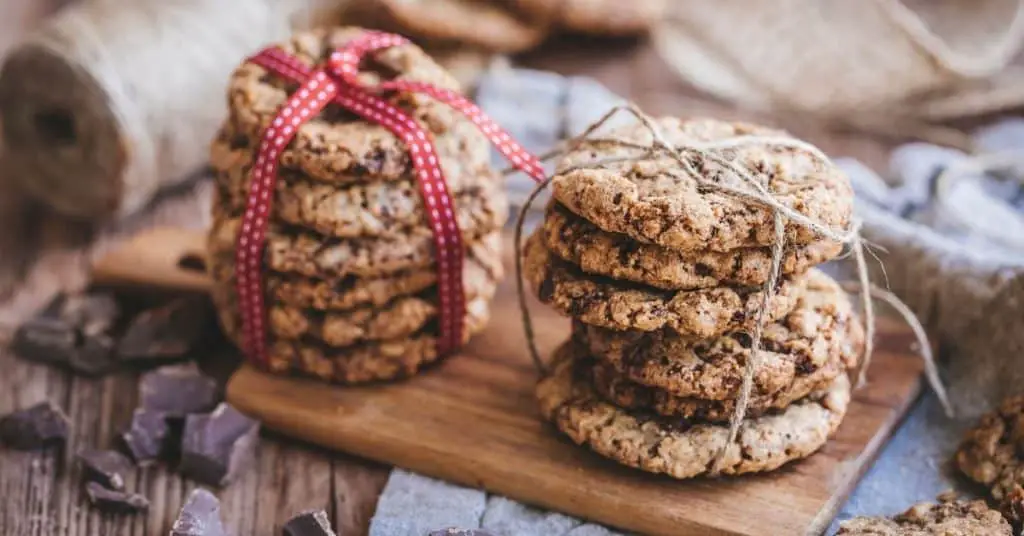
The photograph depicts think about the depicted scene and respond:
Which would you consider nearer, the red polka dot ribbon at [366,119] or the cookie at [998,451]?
the cookie at [998,451]

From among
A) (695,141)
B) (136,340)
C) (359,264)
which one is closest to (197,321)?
(136,340)

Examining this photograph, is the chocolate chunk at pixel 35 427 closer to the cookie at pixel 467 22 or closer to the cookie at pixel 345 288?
the cookie at pixel 345 288

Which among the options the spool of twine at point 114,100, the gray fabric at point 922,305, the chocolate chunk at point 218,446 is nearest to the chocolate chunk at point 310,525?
the gray fabric at point 922,305

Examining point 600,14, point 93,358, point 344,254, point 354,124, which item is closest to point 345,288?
point 344,254

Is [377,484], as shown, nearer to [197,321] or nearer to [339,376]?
[339,376]

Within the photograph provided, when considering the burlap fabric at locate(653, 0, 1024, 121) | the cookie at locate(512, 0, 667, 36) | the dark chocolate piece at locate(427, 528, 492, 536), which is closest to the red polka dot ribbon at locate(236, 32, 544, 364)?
the dark chocolate piece at locate(427, 528, 492, 536)

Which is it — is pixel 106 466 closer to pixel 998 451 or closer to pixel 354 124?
pixel 354 124

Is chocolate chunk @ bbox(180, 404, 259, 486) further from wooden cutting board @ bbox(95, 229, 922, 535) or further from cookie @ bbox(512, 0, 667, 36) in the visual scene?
cookie @ bbox(512, 0, 667, 36)
